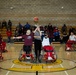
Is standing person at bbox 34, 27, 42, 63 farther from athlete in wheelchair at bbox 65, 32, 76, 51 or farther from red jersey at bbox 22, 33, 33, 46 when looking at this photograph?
athlete in wheelchair at bbox 65, 32, 76, 51

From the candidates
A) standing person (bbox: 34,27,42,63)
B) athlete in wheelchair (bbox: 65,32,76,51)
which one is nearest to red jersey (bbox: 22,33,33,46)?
standing person (bbox: 34,27,42,63)

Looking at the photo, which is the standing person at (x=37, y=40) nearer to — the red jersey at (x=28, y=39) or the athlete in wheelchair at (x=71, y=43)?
the red jersey at (x=28, y=39)

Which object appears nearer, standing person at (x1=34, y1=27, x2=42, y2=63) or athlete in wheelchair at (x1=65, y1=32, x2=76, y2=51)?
standing person at (x1=34, y1=27, x2=42, y2=63)

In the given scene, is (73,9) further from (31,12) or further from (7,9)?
(7,9)

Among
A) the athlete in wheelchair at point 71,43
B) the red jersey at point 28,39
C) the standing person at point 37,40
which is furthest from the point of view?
the athlete in wheelchair at point 71,43

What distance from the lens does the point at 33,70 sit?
9.98m

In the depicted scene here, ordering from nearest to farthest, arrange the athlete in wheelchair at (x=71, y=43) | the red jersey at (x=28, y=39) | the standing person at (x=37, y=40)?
the standing person at (x=37, y=40) → the red jersey at (x=28, y=39) → the athlete in wheelchair at (x=71, y=43)

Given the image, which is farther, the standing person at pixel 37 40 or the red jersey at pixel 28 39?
the red jersey at pixel 28 39

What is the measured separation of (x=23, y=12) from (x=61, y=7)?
479cm

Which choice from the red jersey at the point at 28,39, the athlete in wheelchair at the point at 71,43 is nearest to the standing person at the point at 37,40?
the red jersey at the point at 28,39

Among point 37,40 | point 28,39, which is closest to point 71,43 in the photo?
point 28,39

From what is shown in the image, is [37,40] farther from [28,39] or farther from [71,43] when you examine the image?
[71,43]

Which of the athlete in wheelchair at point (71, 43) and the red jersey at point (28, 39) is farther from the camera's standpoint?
the athlete in wheelchair at point (71, 43)

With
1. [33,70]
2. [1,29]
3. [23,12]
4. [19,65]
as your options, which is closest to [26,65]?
[19,65]
